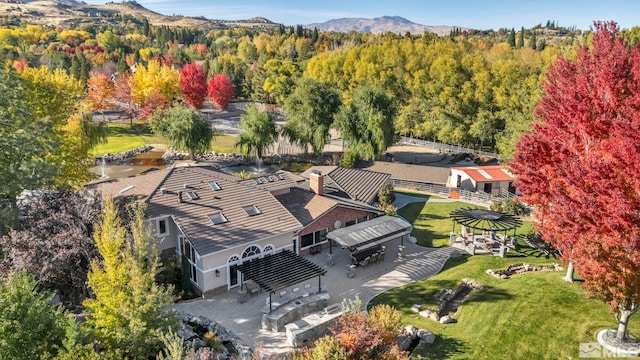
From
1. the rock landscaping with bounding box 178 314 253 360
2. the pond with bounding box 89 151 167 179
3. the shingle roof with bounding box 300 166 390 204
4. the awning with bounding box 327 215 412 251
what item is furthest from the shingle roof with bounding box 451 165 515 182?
the pond with bounding box 89 151 167 179

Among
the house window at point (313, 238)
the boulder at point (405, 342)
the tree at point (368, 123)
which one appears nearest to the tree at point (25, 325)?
the boulder at point (405, 342)

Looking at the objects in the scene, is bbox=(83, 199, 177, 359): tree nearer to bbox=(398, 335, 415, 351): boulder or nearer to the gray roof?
bbox=(398, 335, 415, 351): boulder

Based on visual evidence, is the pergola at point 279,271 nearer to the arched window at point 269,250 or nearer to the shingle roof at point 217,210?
the arched window at point 269,250

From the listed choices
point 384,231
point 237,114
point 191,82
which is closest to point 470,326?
point 384,231

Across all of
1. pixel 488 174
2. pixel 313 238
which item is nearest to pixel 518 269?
pixel 313 238

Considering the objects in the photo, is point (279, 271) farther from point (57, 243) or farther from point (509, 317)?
point (509, 317)
